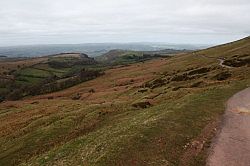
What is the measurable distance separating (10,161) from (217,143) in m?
20.1

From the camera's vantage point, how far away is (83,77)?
19425 cm

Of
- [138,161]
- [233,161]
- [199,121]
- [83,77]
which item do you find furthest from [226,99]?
[83,77]

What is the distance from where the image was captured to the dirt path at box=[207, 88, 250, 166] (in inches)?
909

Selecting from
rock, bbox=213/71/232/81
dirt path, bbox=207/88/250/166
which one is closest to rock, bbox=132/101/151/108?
dirt path, bbox=207/88/250/166

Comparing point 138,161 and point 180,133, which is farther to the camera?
point 180,133

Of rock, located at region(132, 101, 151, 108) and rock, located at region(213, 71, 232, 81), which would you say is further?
rock, located at region(213, 71, 232, 81)

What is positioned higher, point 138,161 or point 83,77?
point 138,161

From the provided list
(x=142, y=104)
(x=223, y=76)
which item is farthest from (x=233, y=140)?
(x=223, y=76)

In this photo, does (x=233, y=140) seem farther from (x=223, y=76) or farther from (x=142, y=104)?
(x=223, y=76)

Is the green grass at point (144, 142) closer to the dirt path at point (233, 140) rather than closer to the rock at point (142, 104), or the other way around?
the dirt path at point (233, 140)

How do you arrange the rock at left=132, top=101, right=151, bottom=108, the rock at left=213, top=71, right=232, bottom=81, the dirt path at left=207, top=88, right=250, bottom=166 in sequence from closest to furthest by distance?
the dirt path at left=207, top=88, right=250, bottom=166 → the rock at left=132, top=101, right=151, bottom=108 → the rock at left=213, top=71, right=232, bottom=81

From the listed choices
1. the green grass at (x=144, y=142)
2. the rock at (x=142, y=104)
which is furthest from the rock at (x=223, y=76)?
the green grass at (x=144, y=142)

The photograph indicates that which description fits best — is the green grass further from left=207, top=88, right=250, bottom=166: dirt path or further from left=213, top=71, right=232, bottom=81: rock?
left=213, top=71, right=232, bottom=81: rock

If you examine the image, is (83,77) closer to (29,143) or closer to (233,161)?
(29,143)
